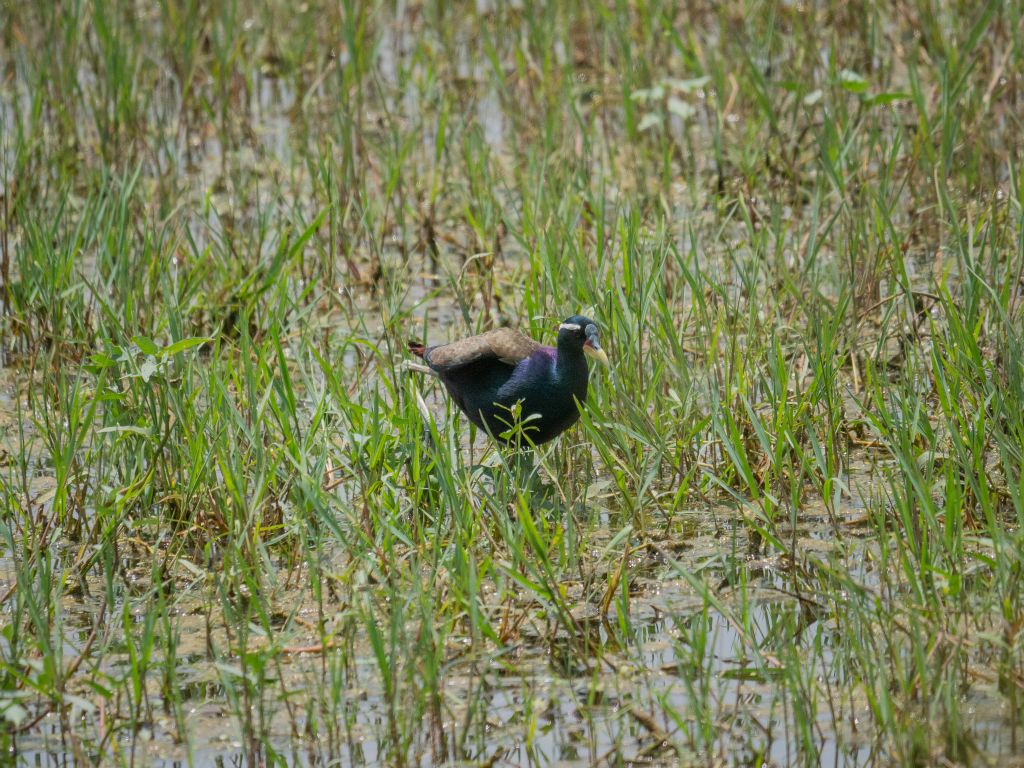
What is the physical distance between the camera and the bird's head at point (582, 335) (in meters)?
4.76

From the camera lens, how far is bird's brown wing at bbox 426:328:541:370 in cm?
496

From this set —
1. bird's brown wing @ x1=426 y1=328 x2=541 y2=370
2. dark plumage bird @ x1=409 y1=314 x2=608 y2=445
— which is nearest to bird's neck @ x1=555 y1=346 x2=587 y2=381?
dark plumage bird @ x1=409 y1=314 x2=608 y2=445

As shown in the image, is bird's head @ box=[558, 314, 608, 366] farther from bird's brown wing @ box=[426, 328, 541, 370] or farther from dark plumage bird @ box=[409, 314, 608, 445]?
bird's brown wing @ box=[426, 328, 541, 370]

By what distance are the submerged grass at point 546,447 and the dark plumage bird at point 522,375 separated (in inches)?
5.4

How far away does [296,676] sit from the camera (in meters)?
3.84

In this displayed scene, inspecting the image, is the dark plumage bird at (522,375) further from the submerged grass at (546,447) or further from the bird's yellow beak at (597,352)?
the submerged grass at (546,447)

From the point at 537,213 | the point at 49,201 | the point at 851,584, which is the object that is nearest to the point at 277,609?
the point at 851,584

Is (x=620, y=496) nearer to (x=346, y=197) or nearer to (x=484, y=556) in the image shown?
(x=484, y=556)

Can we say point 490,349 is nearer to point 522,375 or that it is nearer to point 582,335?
point 522,375

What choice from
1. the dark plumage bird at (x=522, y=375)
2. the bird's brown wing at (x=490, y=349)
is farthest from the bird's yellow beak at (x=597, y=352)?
the bird's brown wing at (x=490, y=349)

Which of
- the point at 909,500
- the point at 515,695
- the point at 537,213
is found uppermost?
the point at 537,213

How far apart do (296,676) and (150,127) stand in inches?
196

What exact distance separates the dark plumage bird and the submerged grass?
0.14 metres

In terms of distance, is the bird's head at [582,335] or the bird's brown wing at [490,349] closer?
the bird's head at [582,335]
